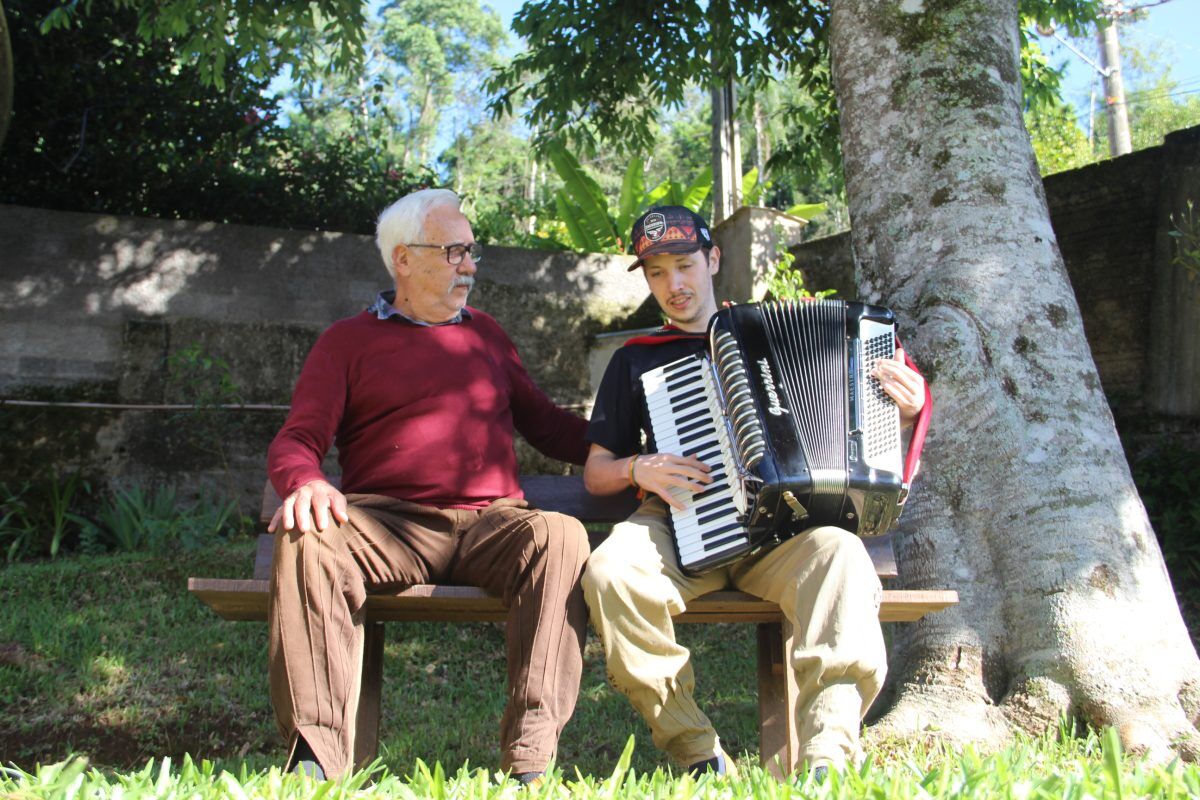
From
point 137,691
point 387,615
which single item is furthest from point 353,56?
point 387,615

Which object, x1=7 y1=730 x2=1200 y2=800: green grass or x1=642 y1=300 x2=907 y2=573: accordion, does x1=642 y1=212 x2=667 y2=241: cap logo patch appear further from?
x1=7 y1=730 x2=1200 y2=800: green grass

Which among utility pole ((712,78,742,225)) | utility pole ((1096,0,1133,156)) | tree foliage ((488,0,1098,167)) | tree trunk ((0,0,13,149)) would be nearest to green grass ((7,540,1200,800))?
tree trunk ((0,0,13,149))

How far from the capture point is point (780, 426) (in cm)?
313

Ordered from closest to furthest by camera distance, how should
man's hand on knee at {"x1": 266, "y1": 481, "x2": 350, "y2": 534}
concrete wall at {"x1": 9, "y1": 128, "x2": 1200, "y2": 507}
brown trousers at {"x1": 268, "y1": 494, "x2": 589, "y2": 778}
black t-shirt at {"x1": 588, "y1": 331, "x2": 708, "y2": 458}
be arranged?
1. brown trousers at {"x1": 268, "y1": 494, "x2": 589, "y2": 778}
2. man's hand on knee at {"x1": 266, "y1": 481, "x2": 350, "y2": 534}
3. black t-shirt at {"x1": 588, "y1": 331, "x2": 708, "y2": 458}
4. concrete wall at {"x1": 9, "y1": 128, "x2": 1200, "y2": 507}

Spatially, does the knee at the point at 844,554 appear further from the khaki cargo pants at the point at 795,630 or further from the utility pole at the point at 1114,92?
the utility pole at the point at 1114,92

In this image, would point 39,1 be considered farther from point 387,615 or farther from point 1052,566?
point 1052,566

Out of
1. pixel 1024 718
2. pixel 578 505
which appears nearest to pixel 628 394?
pixel 578 505

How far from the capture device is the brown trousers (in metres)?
2.86

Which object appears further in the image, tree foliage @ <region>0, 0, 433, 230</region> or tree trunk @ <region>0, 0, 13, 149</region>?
tree foliage @ <region>0, 0, 433, 230</region>

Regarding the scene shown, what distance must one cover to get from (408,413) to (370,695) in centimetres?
83

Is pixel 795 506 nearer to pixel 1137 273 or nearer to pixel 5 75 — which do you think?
pixel 1137 273

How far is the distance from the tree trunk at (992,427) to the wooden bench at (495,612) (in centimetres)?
33

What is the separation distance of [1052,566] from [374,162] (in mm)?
6653

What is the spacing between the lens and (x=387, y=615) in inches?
134
